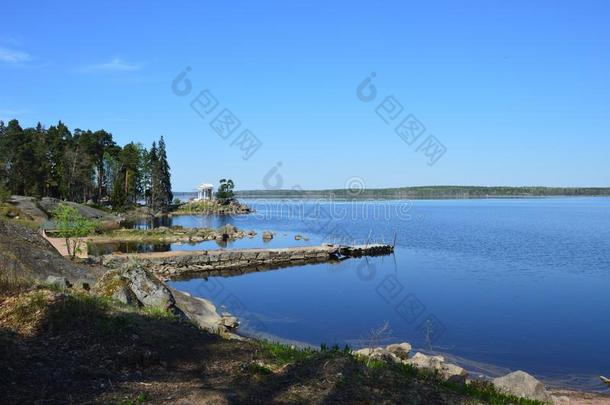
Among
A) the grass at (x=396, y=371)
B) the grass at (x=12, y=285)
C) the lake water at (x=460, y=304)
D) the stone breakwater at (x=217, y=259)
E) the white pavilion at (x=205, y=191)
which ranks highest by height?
the white pavilion at (x=205, y=191)

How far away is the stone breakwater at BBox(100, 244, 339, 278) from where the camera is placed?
40.9 metres

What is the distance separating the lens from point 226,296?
33.5 metres

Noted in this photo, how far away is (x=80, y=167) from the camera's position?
288 feet

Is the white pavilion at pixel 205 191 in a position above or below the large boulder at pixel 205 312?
above

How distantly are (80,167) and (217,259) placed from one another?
177 feet

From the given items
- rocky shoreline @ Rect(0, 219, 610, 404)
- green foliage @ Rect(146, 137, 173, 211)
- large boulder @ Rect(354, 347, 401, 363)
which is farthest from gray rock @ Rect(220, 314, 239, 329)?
green foliage @ Rect(146, 137, 173, 211)

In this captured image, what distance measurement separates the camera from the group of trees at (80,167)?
246 feet

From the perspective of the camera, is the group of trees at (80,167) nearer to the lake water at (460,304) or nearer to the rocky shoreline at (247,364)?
the lake water at (460,304)

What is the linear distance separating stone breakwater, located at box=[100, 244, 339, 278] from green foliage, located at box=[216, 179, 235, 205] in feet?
294

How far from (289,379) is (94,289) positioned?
884 cm

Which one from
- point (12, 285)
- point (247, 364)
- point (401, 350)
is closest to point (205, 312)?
point (401, 350)

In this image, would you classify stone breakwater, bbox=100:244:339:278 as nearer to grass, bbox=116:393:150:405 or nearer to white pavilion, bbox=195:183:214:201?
grass, bbox=116:393:150:405

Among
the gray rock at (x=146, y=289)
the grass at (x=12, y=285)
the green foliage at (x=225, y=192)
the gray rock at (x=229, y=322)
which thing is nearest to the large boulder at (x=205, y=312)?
the gray rock at (x=229, y=322)

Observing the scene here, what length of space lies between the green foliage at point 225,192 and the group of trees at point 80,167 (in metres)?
19.1
